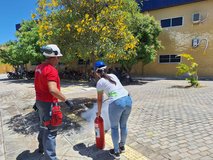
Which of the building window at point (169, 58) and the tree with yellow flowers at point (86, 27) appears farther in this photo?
the building window at point (169, 58)

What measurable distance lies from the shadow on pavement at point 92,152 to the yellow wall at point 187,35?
1552 cm

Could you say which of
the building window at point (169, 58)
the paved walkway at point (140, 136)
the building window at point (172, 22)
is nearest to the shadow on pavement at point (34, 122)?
the paved walkway at point (140, 136)

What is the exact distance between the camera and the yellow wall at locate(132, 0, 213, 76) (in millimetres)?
16844

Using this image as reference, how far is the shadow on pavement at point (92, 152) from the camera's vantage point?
3703 millimetres

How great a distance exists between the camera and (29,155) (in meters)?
3.91

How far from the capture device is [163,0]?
Answer: 59.8ft

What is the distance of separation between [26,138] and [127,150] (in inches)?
89.7

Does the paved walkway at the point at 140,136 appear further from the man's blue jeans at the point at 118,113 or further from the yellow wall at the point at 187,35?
the yellow wall at the point at 187,35

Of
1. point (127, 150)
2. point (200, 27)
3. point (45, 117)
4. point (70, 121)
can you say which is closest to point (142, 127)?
point (127, 150)

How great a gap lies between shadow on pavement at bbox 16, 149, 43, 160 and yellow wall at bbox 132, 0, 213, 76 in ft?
53.1

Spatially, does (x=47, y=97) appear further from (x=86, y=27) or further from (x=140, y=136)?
(x=86, y=27)

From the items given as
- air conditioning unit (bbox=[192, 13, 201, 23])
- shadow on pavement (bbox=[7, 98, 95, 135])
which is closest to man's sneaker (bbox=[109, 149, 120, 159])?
shadow on pavement (bbox=[7, 98, 95, 135])

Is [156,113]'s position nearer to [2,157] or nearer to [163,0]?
[2,157]

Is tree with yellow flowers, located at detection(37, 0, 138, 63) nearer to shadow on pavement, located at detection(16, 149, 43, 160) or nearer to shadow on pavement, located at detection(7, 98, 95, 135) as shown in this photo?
shadow on pavement, located at detection(7, 98, 95, 135)
